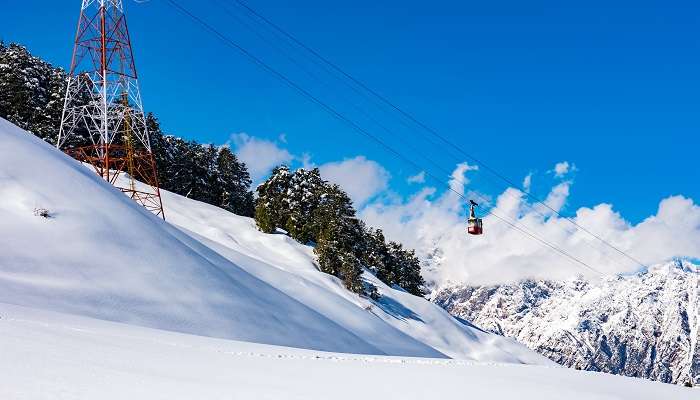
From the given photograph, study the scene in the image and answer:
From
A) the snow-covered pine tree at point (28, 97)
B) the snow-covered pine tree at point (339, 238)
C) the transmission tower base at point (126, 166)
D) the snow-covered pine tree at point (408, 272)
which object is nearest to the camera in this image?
the transmission tower base at point (126, 166)

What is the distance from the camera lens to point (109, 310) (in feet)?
59.4


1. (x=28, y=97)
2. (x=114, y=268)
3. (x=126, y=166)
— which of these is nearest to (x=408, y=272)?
(x=126, y=166)

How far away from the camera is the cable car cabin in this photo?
3416cm

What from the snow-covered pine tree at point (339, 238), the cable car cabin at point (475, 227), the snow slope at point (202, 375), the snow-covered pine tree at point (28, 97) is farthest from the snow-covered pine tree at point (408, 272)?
the snow slope at point (202, 375)

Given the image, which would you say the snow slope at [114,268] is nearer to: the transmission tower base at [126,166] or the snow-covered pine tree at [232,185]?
the transmission tower base at [126,166]

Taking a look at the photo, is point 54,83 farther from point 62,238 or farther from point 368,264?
point 62,238

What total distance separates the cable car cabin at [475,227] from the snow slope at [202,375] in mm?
18791

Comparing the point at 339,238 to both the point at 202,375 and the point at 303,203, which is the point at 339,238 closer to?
the point at 303,203

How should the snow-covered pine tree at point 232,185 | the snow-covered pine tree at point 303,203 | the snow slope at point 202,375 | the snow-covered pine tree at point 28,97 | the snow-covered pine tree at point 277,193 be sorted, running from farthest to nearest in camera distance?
the snow-covered pine tree at point 232,185, the snow-covered pine tree at point 277,193, the snow-covered pine tree at point 28,97, the snow-covered pine tree at point 303,203, the snow slope at point 202,375

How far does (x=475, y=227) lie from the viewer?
34.4 m

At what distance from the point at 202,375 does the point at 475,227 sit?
27.4m

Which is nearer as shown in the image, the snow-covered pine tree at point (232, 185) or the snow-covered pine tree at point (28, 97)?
the snow-covered pine tree at point (28, 97)

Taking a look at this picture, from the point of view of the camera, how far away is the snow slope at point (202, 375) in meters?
6.42

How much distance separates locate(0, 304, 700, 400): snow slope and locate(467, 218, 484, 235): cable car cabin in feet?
61.7
